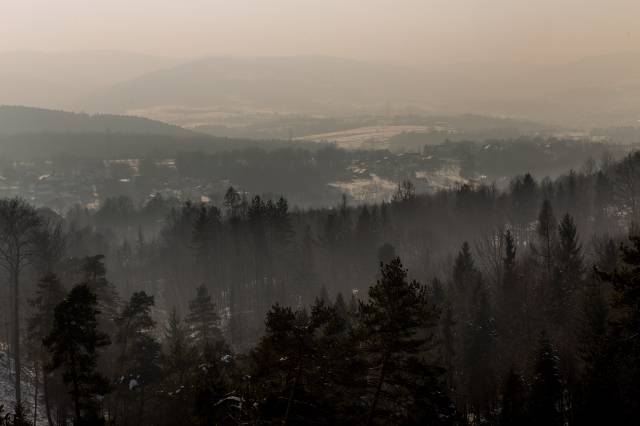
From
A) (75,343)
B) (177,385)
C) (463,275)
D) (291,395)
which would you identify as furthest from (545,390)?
(75,343)

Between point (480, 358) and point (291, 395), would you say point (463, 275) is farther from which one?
point (291, 395)

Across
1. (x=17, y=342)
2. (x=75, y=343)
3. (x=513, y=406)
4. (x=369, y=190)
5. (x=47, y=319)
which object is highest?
(x=75, y=343)

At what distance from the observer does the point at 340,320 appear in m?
22.9


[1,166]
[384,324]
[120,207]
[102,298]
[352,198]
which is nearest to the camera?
[384,324]

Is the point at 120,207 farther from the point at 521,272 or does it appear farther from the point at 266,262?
the point at 521,272

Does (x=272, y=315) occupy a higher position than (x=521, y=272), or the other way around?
(x=272, y=315)

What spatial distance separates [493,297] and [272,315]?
123ft

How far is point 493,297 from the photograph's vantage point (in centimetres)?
5259

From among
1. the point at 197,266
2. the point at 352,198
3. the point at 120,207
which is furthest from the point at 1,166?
the point at 197,266

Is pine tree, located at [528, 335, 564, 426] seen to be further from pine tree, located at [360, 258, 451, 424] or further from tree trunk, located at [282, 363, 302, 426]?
tree trunk, located at [282, 363, 302, 426]

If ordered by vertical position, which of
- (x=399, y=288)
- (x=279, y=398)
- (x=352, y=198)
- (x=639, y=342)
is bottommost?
(x=352, y=198)

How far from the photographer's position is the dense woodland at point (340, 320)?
18.9m

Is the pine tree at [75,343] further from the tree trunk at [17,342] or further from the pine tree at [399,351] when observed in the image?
the tree trunk at [17,342]

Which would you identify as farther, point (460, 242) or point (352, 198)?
point (352, 198)
